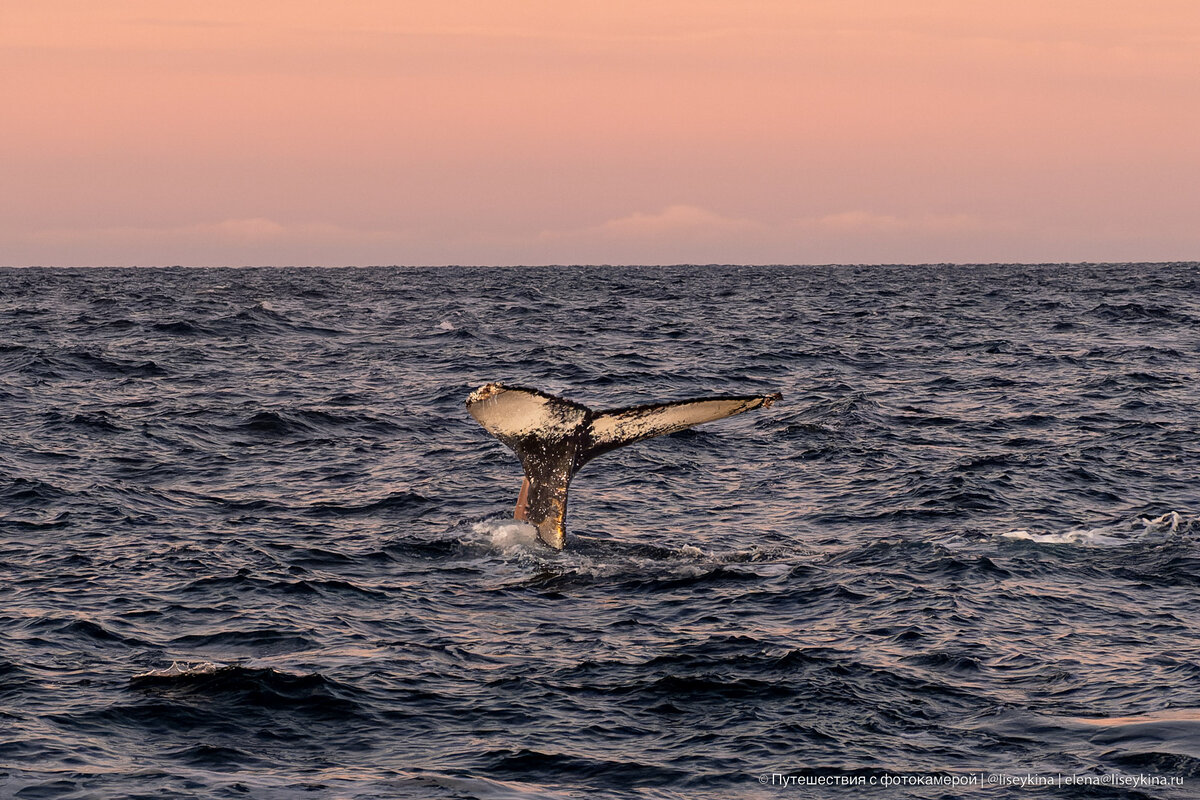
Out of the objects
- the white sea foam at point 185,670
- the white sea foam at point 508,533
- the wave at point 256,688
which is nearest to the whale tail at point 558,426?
the white sea foam at point 508,533

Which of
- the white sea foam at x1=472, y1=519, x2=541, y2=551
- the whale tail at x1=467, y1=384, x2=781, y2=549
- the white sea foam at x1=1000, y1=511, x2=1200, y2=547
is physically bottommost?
the white sea foam at x1=472, y1=519, x2=541, y2=551

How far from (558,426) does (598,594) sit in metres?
1.81

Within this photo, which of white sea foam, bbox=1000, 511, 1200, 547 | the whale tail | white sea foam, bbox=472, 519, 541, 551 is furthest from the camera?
white sea foam, bbox=1000, 511, 1200, 547

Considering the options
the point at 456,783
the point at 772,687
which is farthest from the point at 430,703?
the point at 772,687

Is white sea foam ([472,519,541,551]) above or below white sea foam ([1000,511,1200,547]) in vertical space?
below

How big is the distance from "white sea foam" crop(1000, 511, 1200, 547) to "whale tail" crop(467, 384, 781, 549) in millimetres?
4634

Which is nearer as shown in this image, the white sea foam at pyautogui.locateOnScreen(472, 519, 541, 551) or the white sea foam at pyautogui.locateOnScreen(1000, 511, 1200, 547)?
the white sea foam at pyautogui.locateOnScreen(472, 519, 541, 551)

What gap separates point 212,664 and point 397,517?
668 cm

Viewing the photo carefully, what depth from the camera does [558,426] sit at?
13805 millimetres

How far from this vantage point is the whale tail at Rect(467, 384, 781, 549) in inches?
509

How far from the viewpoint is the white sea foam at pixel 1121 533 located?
621 inches

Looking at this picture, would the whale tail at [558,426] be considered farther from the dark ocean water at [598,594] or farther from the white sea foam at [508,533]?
the dark ocean water at [598,594]

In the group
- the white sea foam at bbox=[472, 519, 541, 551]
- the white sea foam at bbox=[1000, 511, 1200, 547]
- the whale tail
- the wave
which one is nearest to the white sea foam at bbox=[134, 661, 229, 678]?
the wave

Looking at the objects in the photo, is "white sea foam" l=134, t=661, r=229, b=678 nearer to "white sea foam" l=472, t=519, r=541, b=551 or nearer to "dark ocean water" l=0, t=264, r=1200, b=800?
"dark ocean water" l=0, t=264, r=1200, b=800
